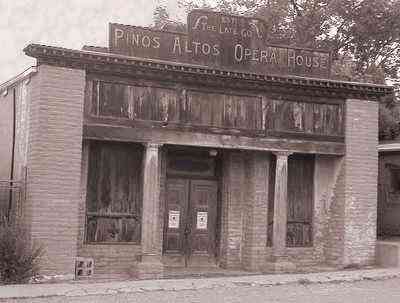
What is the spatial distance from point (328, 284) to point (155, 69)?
236 inches

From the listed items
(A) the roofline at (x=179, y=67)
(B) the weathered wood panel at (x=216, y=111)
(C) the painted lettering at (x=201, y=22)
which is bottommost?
(B) the weathered wood panel at (x=216, y=111)

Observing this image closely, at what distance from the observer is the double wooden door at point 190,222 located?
15562 mm

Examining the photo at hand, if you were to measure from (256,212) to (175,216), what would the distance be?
2.03 m

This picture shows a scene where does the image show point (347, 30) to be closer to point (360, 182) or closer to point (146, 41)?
point (360, 182)

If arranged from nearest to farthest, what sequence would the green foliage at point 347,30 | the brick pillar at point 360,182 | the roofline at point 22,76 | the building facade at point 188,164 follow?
1. the building facade at point 188,164
2. the roofline at point 22,76
3. the brick pillar at point 360,182
4. the green foliage at point 347,30

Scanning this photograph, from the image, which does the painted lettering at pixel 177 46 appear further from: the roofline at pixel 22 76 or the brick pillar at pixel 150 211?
the roofline at pixel 22 76

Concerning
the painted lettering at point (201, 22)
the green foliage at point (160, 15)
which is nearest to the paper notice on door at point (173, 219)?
the painted lettering at point (201, 22)

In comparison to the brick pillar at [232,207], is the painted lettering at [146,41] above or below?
above

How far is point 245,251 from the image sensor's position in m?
15.9

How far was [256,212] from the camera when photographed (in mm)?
15695

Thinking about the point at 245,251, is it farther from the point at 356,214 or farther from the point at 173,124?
the point at 173,124

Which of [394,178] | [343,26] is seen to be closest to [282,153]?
[394,178]

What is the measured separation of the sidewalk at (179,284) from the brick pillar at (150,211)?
2.33 feet

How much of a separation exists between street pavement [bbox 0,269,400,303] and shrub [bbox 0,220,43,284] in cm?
47
